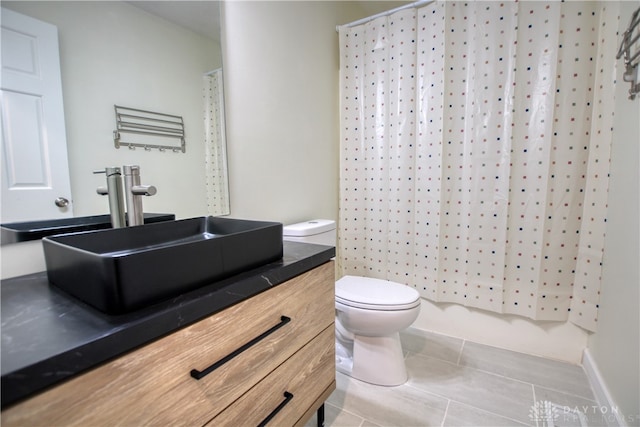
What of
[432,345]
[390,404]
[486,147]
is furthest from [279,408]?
[486,147]

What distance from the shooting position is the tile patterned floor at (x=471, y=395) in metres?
1.30

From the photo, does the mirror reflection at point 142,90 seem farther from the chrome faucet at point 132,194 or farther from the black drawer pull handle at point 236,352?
the black drawer pull handle at point 236,352

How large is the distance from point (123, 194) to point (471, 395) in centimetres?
176

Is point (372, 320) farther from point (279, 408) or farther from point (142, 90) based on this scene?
point (142, 90)

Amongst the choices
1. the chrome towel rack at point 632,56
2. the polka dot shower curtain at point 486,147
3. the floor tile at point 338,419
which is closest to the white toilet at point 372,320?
the floor tile at point 338,419

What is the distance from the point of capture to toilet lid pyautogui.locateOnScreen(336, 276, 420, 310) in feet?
4.66

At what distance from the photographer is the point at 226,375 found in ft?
2.43

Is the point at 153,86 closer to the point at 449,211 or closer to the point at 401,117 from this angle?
the point at 401,117

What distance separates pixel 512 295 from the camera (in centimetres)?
175

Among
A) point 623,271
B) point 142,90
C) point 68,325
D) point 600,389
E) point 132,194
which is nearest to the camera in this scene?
point 68,325

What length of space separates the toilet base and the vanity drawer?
406 mm

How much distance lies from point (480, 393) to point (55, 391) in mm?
1685

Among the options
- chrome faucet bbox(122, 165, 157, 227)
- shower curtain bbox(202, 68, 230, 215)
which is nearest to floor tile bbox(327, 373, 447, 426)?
shower curtain bbox(202, 68, 230, 215)

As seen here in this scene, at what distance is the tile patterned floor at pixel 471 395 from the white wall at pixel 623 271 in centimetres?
18
